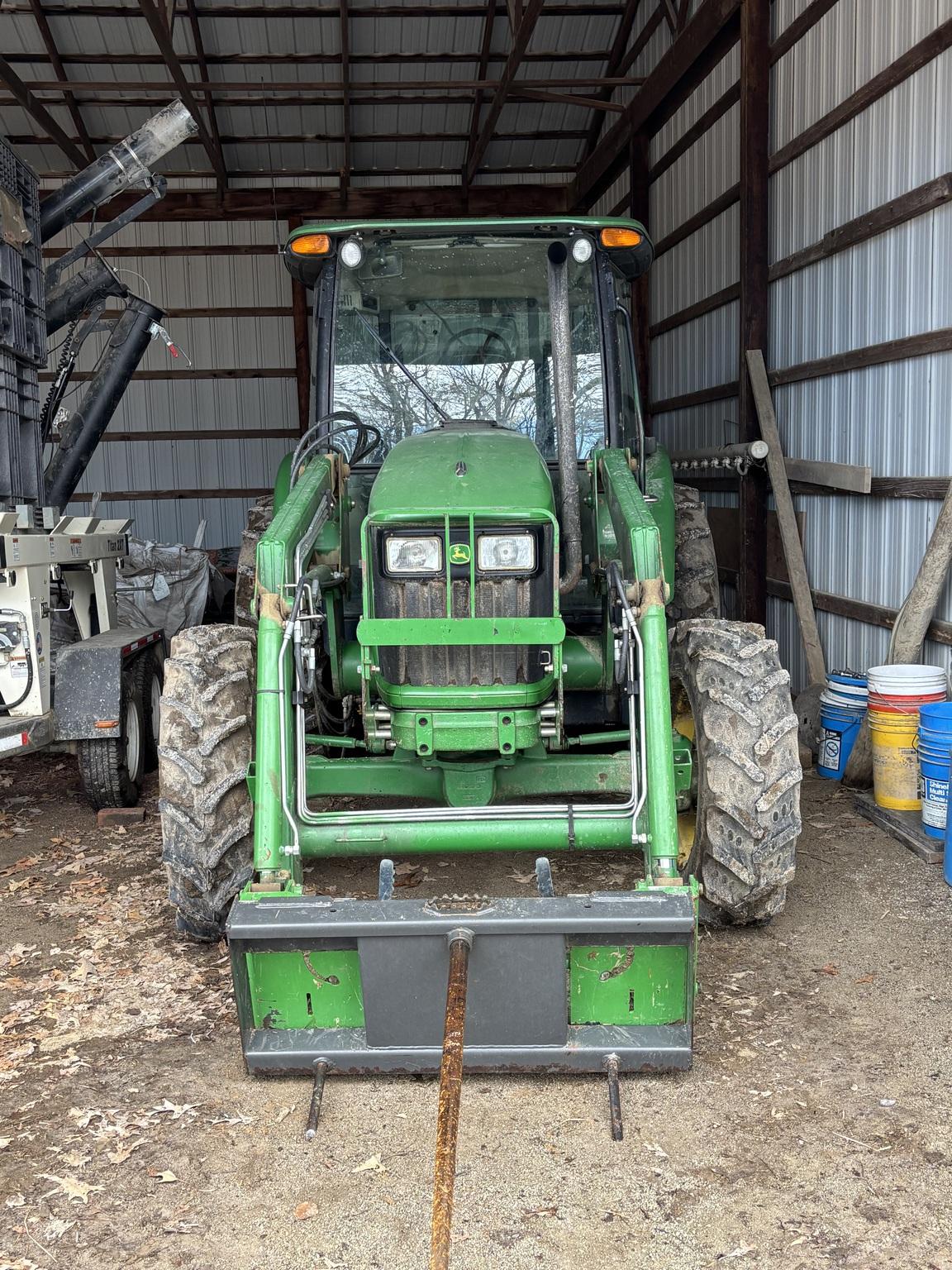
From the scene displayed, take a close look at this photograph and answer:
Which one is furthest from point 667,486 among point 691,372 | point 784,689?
point 691,372

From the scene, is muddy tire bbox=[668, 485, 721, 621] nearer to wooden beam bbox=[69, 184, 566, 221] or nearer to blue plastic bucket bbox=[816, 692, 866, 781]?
blue plastic bucket bbox=[816, 692, 866, 781]

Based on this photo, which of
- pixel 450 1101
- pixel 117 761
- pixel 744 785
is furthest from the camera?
pixel 117 761

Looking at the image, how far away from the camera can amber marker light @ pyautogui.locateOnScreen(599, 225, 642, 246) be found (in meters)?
4.49

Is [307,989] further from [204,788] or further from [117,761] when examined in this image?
[117,761]

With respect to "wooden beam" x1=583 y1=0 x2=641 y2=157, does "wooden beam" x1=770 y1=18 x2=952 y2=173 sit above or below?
below

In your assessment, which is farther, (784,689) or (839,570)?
(839,570)

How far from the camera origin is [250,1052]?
3111 millimetres

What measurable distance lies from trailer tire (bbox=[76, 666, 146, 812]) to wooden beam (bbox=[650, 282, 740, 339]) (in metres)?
5.33

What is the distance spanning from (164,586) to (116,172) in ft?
13.6

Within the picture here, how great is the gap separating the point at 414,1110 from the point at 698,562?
374 cm

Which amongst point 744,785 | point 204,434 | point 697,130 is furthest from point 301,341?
point 744,785

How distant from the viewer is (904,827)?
16.8 ft

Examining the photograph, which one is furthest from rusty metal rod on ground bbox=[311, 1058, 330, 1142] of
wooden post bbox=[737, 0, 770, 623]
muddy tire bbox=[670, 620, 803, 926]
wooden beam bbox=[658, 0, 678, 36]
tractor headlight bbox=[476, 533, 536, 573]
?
wooden beam bbox=[658, 0, 678, 36]

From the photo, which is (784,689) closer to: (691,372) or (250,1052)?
(250,1052)
